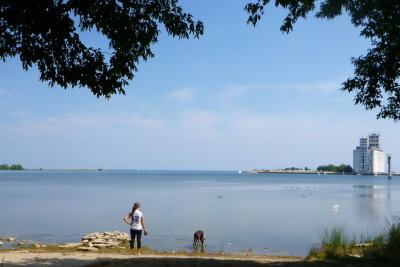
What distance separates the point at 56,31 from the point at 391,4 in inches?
317

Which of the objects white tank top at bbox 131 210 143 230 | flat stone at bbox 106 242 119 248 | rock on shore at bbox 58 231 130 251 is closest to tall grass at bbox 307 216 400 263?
white tank top at bbox 131 210 143 230

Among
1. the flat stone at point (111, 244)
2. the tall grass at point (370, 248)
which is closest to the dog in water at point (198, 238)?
the flat stone at point (111, 244)

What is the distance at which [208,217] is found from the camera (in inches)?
1346

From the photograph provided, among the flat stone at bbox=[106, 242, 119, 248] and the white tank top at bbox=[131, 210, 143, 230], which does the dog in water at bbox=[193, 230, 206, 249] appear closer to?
the flat stone at bbox=[106, 242, 119, 248]

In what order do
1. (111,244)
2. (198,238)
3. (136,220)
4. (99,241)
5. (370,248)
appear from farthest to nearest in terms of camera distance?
(198,238) → (99,241) → (111,244) → (136,220) → (370,248)

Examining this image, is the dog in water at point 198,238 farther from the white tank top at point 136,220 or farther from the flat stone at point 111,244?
the white tank top at point 136,220

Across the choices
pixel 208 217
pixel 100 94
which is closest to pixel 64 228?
pixel 208 217

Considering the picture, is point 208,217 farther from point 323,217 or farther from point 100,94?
point 100,94

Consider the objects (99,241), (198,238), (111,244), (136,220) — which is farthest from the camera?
(198,238)

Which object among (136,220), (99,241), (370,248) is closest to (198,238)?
(99,241)

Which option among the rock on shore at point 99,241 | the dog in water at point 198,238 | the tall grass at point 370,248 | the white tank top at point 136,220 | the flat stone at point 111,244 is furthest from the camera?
the dog in water at point 198,238

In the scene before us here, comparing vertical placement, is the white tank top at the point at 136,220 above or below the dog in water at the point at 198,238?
above

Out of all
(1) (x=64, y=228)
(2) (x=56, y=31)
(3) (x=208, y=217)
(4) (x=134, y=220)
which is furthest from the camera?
(3) (x=208, y=217)

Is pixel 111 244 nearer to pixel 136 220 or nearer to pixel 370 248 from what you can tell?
pixel 136 220
